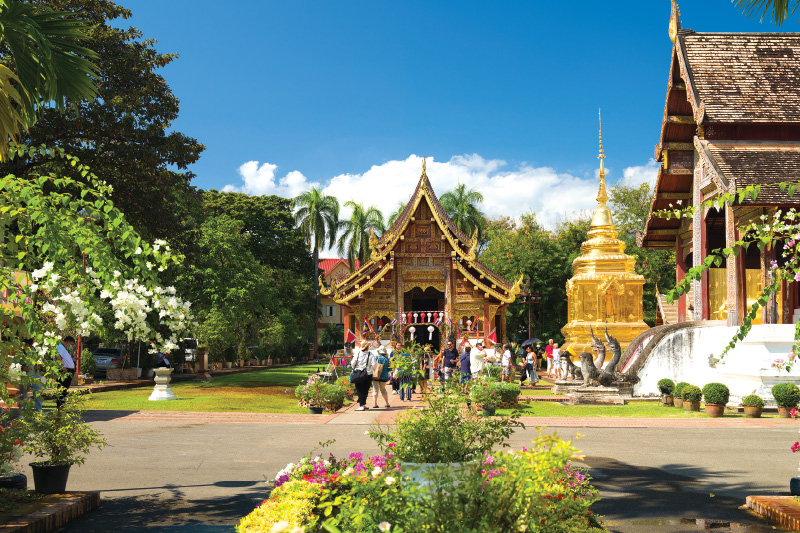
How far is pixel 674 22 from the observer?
2050cm

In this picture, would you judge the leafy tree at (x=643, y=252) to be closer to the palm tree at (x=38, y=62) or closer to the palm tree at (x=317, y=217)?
the palm tree at (x=317, y=217)

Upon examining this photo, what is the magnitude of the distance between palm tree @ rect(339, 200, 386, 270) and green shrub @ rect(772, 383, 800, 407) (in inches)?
1556

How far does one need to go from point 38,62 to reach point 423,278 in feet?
84.3

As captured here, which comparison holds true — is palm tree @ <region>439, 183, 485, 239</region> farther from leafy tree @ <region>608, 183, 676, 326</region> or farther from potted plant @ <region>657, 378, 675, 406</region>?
potted plant @ <region>657, 378, 675, 406</region>

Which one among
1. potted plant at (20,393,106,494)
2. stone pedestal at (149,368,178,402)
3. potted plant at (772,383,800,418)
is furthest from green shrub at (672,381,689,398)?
potted plant at (20,393,106,494)

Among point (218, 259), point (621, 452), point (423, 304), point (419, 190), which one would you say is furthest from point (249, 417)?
point (423, 304)

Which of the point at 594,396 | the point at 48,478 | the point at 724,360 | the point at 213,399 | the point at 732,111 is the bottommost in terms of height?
the point at 213,399

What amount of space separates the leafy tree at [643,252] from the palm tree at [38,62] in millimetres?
35081

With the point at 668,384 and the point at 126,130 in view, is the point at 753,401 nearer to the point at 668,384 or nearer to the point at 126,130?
the point at 668,384

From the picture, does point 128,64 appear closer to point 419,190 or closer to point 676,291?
point 419,190

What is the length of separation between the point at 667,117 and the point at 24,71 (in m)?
18.7

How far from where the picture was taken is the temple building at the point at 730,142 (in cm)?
1688

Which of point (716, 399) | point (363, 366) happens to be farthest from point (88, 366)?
point (716, 399)

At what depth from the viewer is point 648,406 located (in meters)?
18.4
